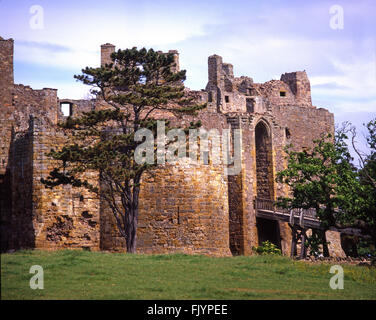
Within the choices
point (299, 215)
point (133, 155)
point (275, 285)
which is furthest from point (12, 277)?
point (299, 215)

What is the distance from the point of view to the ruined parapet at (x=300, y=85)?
47094 mm

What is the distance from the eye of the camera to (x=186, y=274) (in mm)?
19328

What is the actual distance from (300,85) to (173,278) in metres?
30.8

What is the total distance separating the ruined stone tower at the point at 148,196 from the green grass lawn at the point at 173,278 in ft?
22.4

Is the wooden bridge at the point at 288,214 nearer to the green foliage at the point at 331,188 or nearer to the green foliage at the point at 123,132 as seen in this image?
the green foliage at the point at 331,188

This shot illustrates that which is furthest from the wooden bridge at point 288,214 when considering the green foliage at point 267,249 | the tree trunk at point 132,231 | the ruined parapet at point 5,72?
the ruined parapet at point 5,72

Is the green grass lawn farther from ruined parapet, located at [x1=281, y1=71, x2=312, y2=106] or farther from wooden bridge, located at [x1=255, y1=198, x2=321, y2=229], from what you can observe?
ruined parapet, located at [x1=281, y1=71, x2=312, y2=106]

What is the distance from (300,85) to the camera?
47.4 metres

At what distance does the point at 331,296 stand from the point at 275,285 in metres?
1.54

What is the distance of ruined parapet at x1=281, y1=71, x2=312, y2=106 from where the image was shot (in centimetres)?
4709

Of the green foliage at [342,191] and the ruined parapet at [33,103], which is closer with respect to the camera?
the green foliage at [342,191]
